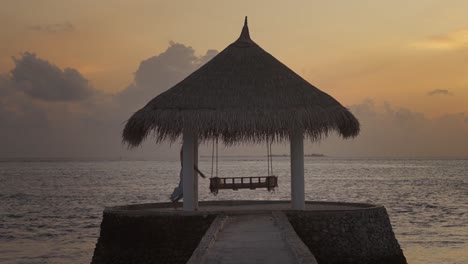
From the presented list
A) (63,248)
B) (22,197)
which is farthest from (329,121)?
(22,197)

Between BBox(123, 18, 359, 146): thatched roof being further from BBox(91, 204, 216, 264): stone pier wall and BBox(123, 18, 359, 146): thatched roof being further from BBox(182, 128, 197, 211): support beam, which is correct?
BBox(91, 204, 216, 264): stone pier wall

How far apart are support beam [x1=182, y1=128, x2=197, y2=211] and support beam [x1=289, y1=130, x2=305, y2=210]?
2.24m

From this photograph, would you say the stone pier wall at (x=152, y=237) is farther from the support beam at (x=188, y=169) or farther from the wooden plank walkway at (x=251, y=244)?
the support beam at (x=188, y=169)

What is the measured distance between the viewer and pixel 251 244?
10.8m

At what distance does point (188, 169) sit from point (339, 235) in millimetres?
3599

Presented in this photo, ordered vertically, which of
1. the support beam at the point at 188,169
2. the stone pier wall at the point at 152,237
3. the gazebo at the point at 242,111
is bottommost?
the stone pier wall at the point at 152,237

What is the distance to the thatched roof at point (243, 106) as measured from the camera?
46.3 ft

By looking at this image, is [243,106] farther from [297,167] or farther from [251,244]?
[251,244]

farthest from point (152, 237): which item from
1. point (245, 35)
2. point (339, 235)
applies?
point (245, 35)

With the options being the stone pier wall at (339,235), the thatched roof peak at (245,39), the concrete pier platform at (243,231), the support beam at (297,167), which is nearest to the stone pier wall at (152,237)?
the concrete pier platform at (243,231)

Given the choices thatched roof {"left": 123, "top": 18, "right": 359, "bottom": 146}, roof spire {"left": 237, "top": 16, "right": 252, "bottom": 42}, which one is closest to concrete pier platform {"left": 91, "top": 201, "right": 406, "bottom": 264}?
thatched roof {"left": 123, "top": 18, "right": 359, "bottom": 146}

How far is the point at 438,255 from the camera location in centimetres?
2092

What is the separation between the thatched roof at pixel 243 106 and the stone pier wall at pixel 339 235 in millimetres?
2009

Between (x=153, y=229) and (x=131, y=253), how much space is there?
78 cm
